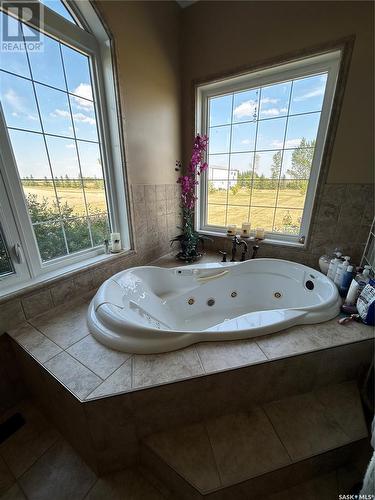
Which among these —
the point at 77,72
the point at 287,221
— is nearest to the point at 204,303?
the point at 287,221

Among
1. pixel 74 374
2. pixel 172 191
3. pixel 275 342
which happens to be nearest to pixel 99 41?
pixel 172 191

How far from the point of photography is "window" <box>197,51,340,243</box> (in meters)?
1.74

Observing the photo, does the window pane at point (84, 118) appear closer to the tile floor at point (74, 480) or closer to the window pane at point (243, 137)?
→ the window pane at point (243, 137)

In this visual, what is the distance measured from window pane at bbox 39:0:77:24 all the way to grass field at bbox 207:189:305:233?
174cm

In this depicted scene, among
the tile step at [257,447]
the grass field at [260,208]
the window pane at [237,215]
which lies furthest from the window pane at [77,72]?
the tile step at [257,447]

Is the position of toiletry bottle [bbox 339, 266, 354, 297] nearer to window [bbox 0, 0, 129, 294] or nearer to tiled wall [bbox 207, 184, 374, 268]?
tiled wall [bbox 207, 184, 374, 268]

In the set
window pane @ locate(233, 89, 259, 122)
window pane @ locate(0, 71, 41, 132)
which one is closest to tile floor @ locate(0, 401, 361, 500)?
window pane @ locate(0, 71, 41, 132)

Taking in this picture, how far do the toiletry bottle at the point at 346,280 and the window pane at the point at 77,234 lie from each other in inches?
79.0

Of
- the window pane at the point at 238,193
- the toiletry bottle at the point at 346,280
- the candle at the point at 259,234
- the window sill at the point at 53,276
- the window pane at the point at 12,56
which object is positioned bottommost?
the toiletry bottle at the point at 346,280

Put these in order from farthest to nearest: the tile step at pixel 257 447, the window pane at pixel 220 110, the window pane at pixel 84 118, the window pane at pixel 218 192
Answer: the window pane at pixel 218 192, the window pane at pixel 220 110, the window pane at pixel 84 118, the tile step at pixel 257 447

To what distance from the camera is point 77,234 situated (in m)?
1.59

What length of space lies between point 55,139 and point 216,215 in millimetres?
1684

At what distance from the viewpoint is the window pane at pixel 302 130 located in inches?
69.7

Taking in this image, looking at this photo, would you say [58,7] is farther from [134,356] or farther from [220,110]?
[134,356]
